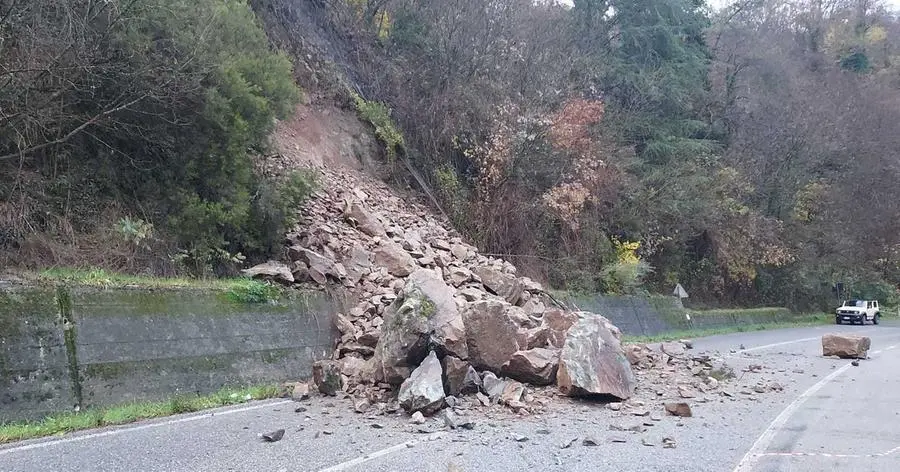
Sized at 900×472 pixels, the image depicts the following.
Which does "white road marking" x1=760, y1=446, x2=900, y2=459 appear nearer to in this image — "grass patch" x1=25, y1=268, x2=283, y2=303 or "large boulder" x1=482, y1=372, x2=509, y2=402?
"large boulder" x1=482, y1=372, x2=509, y2=402

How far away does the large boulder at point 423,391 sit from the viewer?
27.2ft

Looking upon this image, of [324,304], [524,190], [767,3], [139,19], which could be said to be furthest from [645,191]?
[767,3]

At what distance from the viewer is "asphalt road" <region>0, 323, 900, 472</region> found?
6.32m

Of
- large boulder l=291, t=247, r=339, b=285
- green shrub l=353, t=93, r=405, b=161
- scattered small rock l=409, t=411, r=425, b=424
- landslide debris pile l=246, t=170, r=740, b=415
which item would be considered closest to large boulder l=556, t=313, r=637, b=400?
landslide debris pile l=246, t=170, r=740, b=415

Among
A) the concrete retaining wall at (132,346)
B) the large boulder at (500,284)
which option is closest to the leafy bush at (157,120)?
the concrete retaining wall at (132,346)

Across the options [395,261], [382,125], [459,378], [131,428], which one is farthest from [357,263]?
[382,125]

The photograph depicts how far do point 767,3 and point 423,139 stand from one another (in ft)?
134

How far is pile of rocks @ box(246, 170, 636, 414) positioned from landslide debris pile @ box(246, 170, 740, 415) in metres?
0.02

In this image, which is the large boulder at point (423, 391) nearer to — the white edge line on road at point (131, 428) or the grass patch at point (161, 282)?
the white edge line on road at point (131, 428)

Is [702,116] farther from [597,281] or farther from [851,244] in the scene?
[597,281]

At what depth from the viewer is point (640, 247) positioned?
2777 centimetres

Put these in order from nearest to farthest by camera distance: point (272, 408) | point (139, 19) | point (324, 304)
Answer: point (272, 408), point (139, 19), point (324, 304)

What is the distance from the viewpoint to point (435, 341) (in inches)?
372

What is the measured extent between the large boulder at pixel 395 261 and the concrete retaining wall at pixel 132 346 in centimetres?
293
